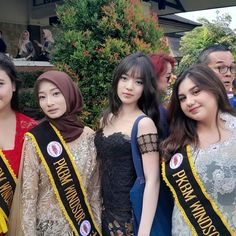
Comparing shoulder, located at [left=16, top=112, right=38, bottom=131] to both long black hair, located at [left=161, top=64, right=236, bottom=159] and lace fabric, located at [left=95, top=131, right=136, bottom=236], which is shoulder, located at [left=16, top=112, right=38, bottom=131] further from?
long black hair, located at [left=161, top=64, right=236, bottom=159]

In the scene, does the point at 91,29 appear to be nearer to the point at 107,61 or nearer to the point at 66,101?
the point at 107,61

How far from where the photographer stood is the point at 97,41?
3.52 meters

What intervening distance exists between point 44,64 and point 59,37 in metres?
5.24

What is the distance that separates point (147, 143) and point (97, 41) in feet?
4.81

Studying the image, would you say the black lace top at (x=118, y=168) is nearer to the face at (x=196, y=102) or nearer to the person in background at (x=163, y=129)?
the person in background at (x=163, y=129)

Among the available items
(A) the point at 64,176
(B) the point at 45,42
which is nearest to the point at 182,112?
(A) the point at 64,176

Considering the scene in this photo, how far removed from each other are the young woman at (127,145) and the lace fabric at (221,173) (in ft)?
0.93

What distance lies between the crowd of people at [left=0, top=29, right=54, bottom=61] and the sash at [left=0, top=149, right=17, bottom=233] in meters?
6.40

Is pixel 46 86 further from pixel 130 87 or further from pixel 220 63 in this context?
pixel 220 63

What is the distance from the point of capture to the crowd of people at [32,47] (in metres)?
8.98

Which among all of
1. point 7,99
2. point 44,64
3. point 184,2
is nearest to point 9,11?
point 44,64

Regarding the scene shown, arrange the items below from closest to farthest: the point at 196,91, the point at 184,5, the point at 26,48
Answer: the point at 196,91 < the point at 26,48 < the point at 184,5

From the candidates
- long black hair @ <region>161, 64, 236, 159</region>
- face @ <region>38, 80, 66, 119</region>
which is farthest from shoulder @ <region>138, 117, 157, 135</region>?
face @ <region>38, 80, 66, 119</region>

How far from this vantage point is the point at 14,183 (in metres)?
2.53
